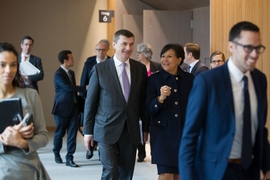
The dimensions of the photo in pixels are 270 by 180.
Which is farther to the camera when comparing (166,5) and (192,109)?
(166,5)

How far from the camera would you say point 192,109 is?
104 inches

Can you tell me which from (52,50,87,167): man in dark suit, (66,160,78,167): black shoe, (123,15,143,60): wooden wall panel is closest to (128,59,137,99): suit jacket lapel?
(52,50,87,167): man in dark suit

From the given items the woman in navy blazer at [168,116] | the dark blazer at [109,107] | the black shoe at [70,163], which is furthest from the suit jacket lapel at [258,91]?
the black shoe at [70,163]

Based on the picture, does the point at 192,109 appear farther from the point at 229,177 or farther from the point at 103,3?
the point at 103,3

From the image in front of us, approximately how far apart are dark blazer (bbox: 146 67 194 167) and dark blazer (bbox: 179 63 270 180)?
64.7 inches

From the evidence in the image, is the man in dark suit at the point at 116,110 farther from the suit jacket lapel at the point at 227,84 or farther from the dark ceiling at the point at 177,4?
the dark ceiling at the point at 177,4

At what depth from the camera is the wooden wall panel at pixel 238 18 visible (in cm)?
593

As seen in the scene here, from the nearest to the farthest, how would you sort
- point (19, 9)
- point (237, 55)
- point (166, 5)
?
point (237, 55), point (166, 5), point (19, 9)

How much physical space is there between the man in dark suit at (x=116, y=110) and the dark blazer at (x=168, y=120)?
163 mm

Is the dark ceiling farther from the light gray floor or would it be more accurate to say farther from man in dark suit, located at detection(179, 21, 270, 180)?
man in dark suit, located at detection(179, 21, 270, 180)

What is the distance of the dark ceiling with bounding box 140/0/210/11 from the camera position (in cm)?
858

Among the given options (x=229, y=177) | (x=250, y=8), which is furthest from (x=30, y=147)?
(x=250, y=8)

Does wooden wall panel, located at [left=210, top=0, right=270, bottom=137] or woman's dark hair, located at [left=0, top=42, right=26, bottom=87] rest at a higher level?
wooden wall panel, located at [left=210, top=0, right=270, bottom=137]

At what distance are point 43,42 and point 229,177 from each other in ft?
28.3
